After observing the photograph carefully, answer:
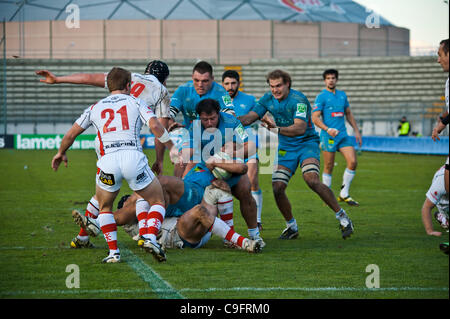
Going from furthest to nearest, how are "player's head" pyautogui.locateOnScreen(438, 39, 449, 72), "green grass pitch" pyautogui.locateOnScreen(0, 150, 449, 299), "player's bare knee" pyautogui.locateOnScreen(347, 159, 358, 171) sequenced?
"player's bare knee" pyautogui.locateOnScreen(347, 159, 358, 171), "player's head" pyautogui.locateOnScreen(438, 39, 449, 72), "green grass pitch" pyautogui.locateOnScreen(0, 150, 449, 299)

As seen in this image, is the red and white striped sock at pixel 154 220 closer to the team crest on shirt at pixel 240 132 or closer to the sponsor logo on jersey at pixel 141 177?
the sponsor logo on jersey at pixel 141 177

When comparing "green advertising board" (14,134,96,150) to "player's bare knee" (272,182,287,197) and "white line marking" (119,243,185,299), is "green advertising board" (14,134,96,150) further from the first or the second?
"white line marking" (119,243,185,299)

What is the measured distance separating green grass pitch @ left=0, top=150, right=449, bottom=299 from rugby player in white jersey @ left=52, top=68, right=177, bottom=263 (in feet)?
1.34

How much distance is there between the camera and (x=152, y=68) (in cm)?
970

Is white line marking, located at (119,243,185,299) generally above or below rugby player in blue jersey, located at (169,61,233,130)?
below

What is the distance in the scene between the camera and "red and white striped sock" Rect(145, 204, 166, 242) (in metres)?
6.91

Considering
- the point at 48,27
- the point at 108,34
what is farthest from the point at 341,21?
the point at 48,27

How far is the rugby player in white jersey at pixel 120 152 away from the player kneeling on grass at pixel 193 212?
1.59 ft

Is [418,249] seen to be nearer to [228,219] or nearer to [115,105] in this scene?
[228,219]

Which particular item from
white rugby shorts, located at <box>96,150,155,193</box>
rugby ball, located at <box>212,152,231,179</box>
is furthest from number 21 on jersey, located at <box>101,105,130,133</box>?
rugby ball, located at <box>212,152,231,179</box>

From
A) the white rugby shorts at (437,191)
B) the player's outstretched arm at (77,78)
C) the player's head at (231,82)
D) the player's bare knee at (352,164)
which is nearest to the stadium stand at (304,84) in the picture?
the player's bare knee at (352,164)

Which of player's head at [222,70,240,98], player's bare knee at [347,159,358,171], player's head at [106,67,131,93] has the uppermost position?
player's head at [222,70,240,98]

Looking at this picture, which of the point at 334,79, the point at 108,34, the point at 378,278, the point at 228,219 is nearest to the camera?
the point at 378,278
